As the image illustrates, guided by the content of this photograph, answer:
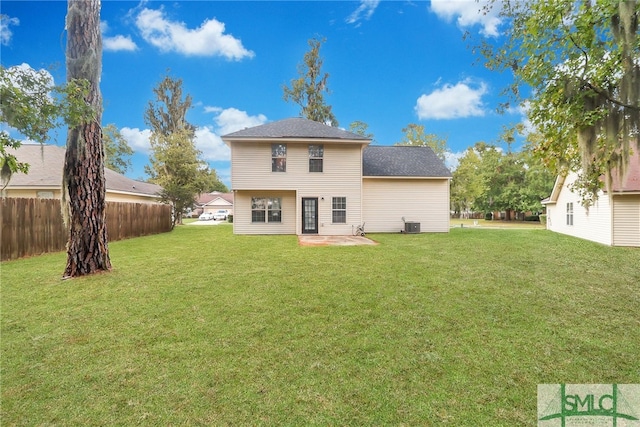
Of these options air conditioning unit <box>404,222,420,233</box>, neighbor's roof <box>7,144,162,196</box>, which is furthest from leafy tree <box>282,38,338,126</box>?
air conditioning unit <box>404,222,420,233</box>

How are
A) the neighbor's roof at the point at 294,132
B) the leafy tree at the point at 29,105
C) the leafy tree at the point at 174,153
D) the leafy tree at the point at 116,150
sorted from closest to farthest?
1. the leafy tree at the point at 29,105
2. the neighbor's roof at the point at 294,132
3. the leafy tree at the point at 174,153
4. the leafy tree at the point at 116,150

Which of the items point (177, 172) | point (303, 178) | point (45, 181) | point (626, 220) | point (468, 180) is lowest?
point (626, 220)

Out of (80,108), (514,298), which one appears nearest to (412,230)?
(514,298)

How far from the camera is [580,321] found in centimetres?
370

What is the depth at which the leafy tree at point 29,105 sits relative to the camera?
2.85 m

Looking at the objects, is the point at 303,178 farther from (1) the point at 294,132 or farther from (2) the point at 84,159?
(2) the point at 84,159

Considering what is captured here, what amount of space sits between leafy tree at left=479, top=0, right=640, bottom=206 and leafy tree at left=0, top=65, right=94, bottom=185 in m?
6.77

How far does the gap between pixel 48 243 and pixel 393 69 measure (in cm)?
1992

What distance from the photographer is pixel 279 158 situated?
13.3 metres

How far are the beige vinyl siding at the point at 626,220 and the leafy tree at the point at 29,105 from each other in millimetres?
16650

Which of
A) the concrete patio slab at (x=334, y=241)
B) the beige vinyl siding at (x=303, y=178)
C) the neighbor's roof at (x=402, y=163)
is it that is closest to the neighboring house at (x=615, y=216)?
the neighbor's roof at (x=402, y=163)

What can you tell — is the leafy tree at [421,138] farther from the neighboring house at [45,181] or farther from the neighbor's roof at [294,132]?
the neighboring house at [45,181]

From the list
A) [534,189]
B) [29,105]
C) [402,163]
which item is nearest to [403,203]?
[402,163]

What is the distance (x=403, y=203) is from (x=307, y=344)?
1241cm
